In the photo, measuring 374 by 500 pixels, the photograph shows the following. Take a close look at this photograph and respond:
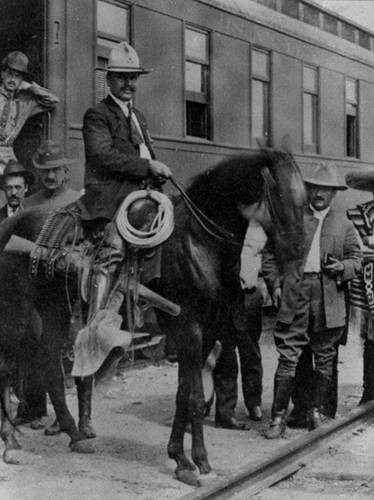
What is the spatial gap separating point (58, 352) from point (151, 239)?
1718 millimetres

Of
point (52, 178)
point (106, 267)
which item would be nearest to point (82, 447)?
point (106, 267)

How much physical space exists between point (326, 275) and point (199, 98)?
4409 mm

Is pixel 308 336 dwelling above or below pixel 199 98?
below

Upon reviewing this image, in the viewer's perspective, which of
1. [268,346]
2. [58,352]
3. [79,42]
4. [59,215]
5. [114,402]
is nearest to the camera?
[59,215]

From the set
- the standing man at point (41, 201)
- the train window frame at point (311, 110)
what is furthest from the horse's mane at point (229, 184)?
the train window frame at point (311, 110)

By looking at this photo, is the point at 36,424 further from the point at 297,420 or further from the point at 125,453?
the point at 297,420

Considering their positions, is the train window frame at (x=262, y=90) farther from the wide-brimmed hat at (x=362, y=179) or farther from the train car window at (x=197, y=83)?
the wide-brimmed hat at (x=362, y=179)

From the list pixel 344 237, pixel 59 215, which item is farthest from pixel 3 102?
pixel 344 237

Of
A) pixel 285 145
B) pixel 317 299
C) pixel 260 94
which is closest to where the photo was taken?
pixel 285 145

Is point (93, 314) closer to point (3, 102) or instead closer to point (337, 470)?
point (337, 470)

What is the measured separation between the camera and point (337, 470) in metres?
5.30

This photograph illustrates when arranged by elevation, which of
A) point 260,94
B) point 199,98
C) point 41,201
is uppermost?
point 260,94

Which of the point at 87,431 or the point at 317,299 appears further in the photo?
the point at 317,299

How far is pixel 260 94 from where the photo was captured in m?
11.5
